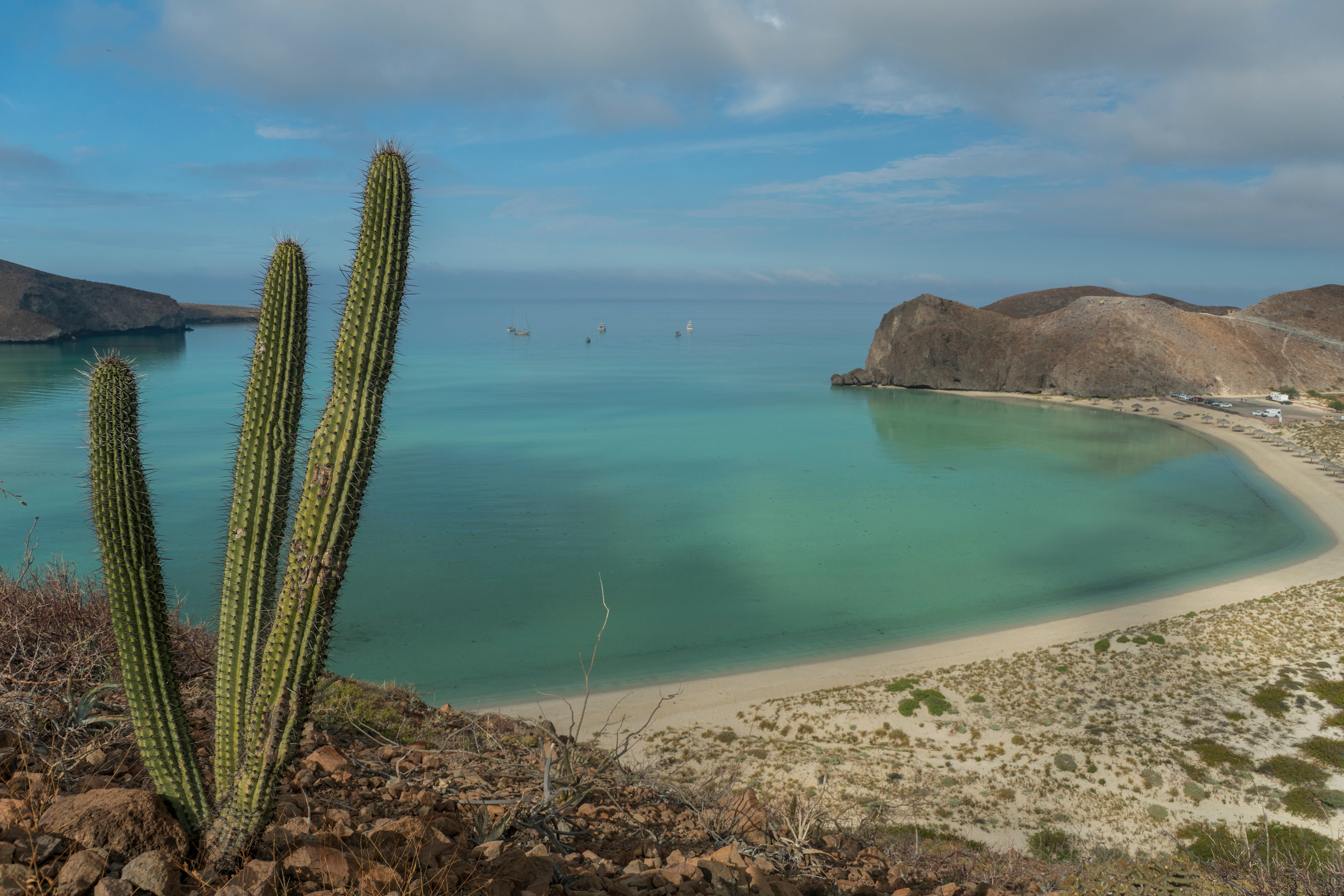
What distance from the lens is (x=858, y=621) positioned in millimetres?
21484

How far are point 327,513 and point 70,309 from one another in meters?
137

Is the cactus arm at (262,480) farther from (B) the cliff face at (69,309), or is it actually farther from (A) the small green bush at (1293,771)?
(B) the cliff face at (69,309)

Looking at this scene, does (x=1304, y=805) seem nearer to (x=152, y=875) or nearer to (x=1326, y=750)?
(x=1326, y=750)

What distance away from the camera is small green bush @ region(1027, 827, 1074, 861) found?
385 inches

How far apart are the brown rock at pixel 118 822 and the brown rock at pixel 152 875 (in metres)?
0.14

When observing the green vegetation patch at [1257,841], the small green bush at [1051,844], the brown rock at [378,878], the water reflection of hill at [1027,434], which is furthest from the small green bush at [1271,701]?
the water reflection of hill at [1027,434]

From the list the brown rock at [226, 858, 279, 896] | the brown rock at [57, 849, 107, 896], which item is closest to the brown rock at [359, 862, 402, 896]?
the brown rock at [226, 858, 279, 896]

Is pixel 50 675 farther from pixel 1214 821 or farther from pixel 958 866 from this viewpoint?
pixel 1214 821

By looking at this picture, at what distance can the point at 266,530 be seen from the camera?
4.17m

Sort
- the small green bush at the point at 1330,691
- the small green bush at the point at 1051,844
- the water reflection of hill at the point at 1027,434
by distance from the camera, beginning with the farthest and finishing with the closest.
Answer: the water reflection of hill at the point at 1027,434 < the small green bush at the point at 1330,691 < the small green bush at the point at 1051,844

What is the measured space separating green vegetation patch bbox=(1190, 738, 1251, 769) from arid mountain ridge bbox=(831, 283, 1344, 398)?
205 feet

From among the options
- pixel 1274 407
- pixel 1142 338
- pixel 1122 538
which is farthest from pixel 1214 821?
pixel 1142 338

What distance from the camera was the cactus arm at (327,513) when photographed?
3.74 metres

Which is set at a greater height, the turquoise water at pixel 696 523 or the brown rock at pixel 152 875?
the brown rock at pixel 152 875
